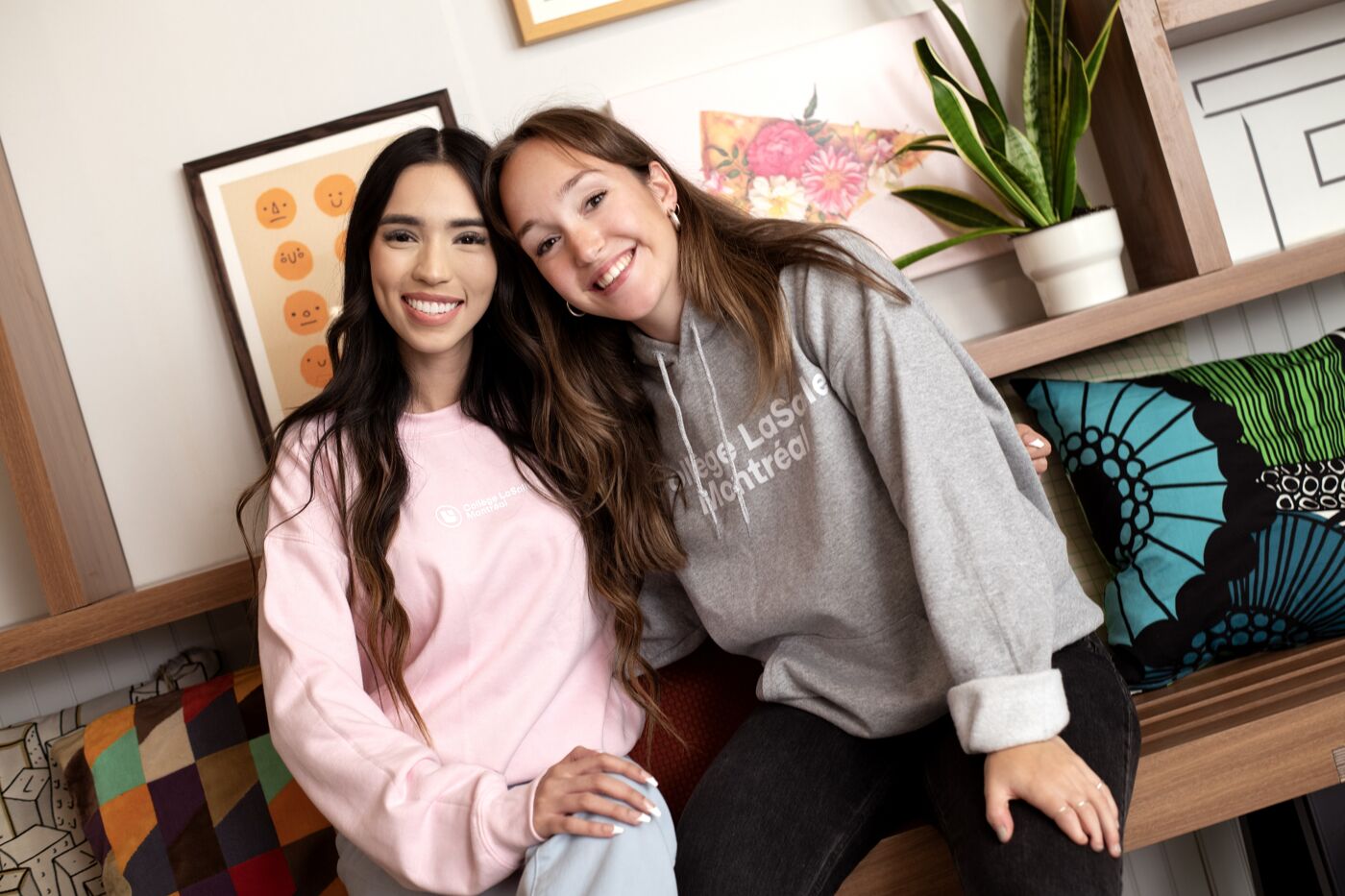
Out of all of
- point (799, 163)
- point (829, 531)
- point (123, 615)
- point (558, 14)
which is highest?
point (558, 14)

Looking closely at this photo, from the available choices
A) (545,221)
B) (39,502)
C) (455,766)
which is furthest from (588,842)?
(39,502)

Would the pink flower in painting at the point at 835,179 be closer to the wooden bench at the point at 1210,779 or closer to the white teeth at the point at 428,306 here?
the white teeth at the point at 428,306

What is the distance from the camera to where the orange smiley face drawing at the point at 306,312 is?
187 cm

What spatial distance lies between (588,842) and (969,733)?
17.3 inches

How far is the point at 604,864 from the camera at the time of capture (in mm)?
1148

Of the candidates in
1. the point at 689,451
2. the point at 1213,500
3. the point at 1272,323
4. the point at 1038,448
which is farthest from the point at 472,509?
the point at 1272,323

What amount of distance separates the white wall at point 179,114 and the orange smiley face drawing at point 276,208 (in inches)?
4.7

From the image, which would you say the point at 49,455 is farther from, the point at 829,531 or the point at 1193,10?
the point at 1193,10

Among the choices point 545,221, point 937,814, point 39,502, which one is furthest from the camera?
point 39,502

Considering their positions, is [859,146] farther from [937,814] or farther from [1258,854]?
[1258,854]

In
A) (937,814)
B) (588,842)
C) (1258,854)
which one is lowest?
(1258,854)

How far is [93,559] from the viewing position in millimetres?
1778

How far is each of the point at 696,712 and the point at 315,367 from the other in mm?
917

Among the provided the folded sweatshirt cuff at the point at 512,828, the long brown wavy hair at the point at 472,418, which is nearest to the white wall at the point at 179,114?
the long brown wavy hair at the point at 472,418
